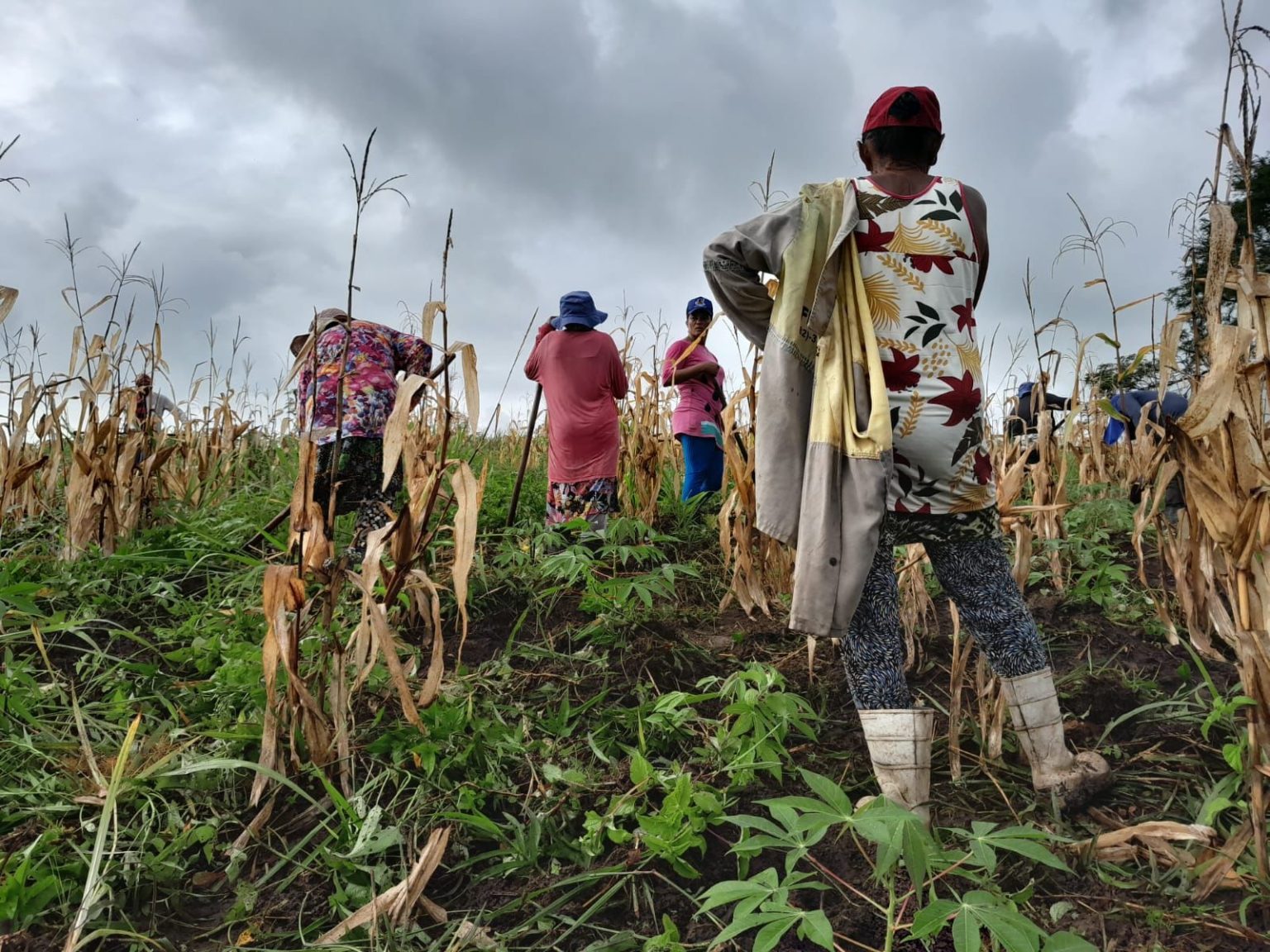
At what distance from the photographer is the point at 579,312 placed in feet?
13.2

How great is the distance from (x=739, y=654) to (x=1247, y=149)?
187 cm

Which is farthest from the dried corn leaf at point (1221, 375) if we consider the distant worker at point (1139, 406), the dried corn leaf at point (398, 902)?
the dried corn leaf at point (398, 902)

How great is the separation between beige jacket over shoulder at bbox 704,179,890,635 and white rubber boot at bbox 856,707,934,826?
0.78 ft

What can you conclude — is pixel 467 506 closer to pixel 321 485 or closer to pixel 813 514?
pixel 813 514

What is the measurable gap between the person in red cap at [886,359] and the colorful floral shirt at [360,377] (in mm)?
1938

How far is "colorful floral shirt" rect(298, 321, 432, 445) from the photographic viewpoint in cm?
327

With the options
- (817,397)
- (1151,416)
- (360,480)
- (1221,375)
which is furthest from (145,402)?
(1151,416)

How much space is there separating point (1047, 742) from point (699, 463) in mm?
3030

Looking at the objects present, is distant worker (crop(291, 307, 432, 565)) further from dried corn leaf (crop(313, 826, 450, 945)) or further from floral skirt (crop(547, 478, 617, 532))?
dried corn leaf (crop(313, 826, 450, 945))

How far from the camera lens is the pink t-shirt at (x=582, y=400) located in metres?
4.02

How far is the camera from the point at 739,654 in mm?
2625

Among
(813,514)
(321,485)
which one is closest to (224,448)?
(321,485)

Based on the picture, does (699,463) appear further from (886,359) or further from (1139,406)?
(886,359)

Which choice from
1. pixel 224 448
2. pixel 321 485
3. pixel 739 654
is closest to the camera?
pixel 739 654
